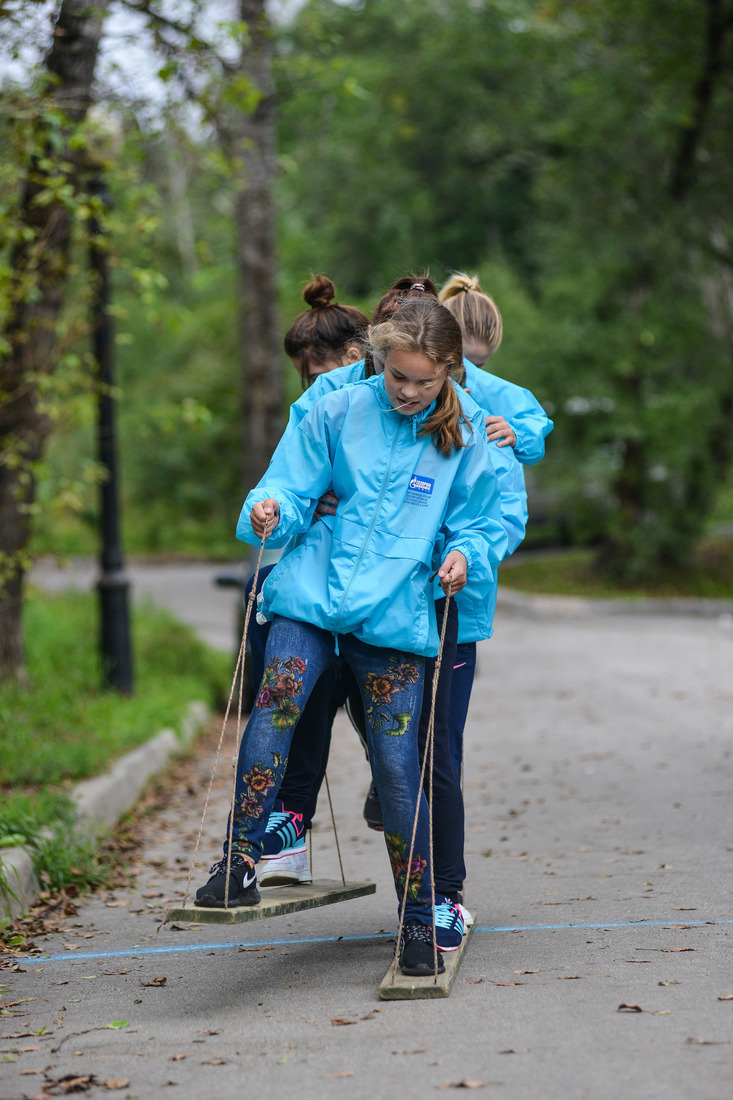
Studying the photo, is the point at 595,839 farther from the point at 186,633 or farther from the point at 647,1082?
the point at 186,633

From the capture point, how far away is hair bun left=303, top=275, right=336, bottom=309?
4.77 m

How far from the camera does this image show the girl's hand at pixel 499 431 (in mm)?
4434

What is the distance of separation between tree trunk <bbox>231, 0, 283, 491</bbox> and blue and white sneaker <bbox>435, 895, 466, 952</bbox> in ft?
30.7

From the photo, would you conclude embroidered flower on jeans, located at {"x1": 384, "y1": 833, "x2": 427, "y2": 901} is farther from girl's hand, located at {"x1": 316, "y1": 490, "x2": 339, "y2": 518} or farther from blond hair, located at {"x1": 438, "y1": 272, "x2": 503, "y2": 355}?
blond hair, located at {"x1": 438, "y1": 272, "x2": 503, "y2": 355}

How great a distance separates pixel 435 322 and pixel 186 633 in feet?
30.2

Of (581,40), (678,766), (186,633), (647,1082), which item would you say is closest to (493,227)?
(581,40)

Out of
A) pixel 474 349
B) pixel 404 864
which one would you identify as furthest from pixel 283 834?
pixel 474 349

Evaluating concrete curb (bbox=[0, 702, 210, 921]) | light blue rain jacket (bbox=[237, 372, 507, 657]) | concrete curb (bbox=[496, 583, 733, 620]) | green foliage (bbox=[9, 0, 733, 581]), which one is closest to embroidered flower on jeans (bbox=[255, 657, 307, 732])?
light blue rain jacket (bbox=[237, 372, 507, 657])

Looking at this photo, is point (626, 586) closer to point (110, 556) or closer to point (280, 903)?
point (110, 556)

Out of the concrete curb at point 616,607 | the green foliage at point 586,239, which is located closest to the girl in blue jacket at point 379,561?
the green foliage at point 586,239

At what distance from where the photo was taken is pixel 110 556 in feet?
32.2

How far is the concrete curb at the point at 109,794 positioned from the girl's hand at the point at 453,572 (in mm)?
2272

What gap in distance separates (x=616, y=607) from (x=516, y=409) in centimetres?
1508

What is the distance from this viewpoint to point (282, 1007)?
12.2ft
